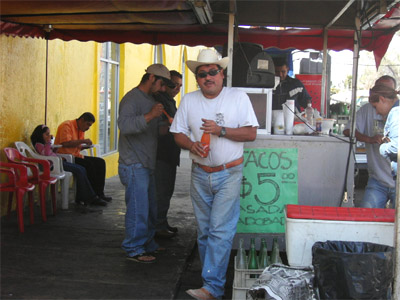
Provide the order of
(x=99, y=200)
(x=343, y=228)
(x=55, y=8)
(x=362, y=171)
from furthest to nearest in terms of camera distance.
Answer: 1. (x=362, y=171)
2. (x=99, y=200)
3. (x=55, y=8)
4. (x=343, y=228)

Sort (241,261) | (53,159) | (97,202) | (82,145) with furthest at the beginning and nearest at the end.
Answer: (82,145) → (97,202) → (53,159) → (241,261)

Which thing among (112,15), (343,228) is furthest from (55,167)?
(343,228)

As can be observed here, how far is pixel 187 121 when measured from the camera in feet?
14.9

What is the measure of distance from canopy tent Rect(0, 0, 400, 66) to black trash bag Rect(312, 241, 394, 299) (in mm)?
2850

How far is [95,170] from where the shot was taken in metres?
8.18

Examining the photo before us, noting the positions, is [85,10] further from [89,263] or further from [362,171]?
[362,171]

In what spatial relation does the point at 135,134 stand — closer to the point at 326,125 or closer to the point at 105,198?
the point at 326,125

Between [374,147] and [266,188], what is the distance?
1.12 m

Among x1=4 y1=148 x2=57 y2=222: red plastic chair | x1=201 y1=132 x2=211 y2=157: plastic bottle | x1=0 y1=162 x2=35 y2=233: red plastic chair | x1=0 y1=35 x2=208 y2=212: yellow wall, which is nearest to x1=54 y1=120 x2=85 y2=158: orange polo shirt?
x1=0 y1=35 x2=208 y2=212: yellow wall

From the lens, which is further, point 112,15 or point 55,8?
point 112,15

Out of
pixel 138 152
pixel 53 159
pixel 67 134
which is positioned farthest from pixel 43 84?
pixel 138 152

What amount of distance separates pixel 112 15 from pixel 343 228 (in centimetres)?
375

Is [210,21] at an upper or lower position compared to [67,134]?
upper

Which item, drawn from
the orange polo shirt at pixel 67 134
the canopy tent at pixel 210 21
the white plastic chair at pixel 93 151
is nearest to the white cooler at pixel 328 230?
the canopy tent at pixel 210 21
